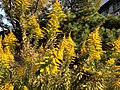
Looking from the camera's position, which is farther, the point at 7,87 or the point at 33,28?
the point at 33,28

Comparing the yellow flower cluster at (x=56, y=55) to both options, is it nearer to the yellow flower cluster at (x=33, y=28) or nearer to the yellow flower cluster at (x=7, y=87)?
the yellow flower cluster at (x=7, y=87)

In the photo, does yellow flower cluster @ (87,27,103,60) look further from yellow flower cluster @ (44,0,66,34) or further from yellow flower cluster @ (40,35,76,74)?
yellow flower cluster @ (44,0,66,34)

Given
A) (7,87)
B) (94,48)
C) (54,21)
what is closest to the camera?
(7,87)

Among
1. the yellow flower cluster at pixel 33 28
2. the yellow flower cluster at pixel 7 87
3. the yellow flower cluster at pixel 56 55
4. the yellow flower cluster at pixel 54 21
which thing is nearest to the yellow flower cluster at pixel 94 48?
the yellow flower cluster at pixel 56 55

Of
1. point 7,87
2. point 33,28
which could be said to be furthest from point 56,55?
point 33,28

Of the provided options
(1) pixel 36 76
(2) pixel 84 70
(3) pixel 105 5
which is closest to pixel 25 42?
(1) pixel 36 76

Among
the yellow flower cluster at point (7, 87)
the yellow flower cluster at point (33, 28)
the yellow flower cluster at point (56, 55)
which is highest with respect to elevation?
the yellow flower cluster at point (33, 28)

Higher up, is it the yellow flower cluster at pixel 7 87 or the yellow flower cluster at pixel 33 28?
the yellow flower cluster at pixel 33 28

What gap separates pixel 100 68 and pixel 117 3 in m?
15.8

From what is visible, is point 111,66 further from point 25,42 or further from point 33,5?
point 33,5

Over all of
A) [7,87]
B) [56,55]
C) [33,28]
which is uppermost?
[33,28]

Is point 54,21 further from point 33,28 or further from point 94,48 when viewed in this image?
point 94,48

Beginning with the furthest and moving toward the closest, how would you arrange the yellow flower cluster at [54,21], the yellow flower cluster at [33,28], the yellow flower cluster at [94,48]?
1. the yellow flower cluster at [33,28]
2. the yellow flower cluster at [54,21]
3. the yellow flower cluster at [94,48]

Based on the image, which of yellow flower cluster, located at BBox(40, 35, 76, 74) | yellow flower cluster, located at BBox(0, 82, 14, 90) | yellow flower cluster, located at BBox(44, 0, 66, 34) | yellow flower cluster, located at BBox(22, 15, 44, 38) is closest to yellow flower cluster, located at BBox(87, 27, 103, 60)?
yellow flower cluster, located at BBox(40, 35, 76, 74)
